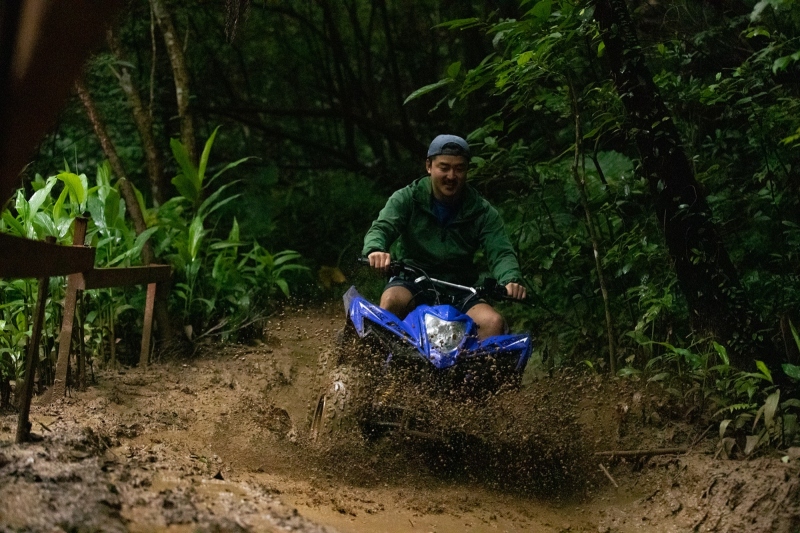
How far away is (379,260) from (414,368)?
2.22ft

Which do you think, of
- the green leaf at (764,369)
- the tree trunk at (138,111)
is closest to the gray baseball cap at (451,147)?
the green leaf at (764,369)

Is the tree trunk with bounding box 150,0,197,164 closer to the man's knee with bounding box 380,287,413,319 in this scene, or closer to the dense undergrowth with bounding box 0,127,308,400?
the dense undergrowth with bounding box 0,127,308,400

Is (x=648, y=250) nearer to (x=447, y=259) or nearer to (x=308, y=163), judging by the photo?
(x=447, y=259)

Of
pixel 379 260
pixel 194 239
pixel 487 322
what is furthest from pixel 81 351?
pixel 487 322

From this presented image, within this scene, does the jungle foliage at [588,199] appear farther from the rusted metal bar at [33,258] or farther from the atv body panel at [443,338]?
the rusted metal bar at [33,258]

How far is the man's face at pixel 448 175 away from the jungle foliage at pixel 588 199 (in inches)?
18.6

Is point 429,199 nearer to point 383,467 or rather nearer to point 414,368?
point 414,368

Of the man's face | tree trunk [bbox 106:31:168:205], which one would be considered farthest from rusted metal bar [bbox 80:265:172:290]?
the man's face

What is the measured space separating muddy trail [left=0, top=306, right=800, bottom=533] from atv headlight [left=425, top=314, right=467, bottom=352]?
363 millimetres

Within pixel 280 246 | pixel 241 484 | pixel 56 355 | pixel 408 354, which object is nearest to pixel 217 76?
pixel 280 246

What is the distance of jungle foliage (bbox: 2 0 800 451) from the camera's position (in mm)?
4832

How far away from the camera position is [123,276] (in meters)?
5.43

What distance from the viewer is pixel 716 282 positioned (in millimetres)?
4641

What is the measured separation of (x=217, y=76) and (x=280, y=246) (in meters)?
3.82
